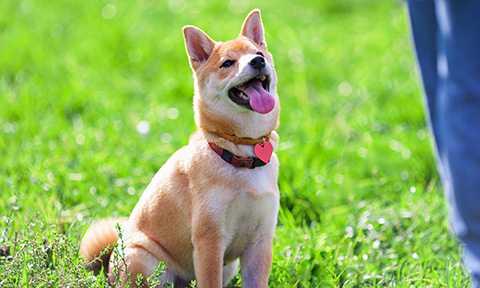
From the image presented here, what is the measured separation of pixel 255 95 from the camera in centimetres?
236

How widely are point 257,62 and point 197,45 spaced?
0.40m

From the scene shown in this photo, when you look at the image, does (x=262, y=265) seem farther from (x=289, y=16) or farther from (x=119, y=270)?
(x=289, y=16)

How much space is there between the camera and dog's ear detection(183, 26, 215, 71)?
2.55m

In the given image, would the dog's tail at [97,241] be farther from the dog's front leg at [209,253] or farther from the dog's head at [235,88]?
the dog's head at [235,88]

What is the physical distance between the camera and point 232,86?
238cm

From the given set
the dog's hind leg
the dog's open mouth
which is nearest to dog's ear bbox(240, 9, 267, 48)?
the dog's open mouth

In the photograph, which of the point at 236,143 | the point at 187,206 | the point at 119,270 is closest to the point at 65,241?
the point at 119,270

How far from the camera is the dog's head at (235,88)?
2.34 metres

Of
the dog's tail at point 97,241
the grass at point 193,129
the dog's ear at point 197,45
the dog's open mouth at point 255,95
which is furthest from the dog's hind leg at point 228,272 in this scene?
the dog's ear at point 197,45

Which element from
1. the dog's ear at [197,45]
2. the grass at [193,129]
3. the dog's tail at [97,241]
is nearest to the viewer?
the dog's ear at [197,45]

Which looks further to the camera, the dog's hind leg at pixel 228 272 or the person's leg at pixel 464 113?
the dog's hind leg at pixel 228 272

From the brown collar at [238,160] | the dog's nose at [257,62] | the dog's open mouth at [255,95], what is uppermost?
the dog's nose at [257,62]

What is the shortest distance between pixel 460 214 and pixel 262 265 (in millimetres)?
859

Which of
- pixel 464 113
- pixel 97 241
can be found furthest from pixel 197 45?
pixel 464 113
